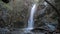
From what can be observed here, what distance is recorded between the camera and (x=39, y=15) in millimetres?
12914

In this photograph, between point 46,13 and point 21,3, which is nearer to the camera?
point 46,13

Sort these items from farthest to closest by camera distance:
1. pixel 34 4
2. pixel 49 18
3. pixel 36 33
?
pixel 34 4, pixel 49 18, pixel 36 33

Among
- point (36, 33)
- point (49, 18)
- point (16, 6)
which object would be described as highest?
point (16, 6)

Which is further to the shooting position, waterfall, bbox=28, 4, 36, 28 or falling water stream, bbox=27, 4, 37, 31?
waterfall, bbox=28, 4, 36, 28

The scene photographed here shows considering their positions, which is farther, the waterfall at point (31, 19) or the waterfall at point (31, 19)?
the waterfall at point (31, 19)

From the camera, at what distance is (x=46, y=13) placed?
12.7 metres

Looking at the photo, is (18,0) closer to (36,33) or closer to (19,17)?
(19,17)

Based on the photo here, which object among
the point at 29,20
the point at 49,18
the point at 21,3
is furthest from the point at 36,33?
the point at 21,3


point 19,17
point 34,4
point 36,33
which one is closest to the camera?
point 36,33

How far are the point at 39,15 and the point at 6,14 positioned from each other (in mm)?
3048

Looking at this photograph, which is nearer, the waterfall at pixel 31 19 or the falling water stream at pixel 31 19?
the falling water stream at pixel 31 19

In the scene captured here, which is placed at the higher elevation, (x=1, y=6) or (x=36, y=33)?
(x=1, y=6)

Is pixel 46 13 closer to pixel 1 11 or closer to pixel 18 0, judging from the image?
→ pixel 18 0

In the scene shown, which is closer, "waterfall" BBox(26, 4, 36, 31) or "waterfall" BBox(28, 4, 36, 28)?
"waterfall" BBox(26, 4, 36, 31)
